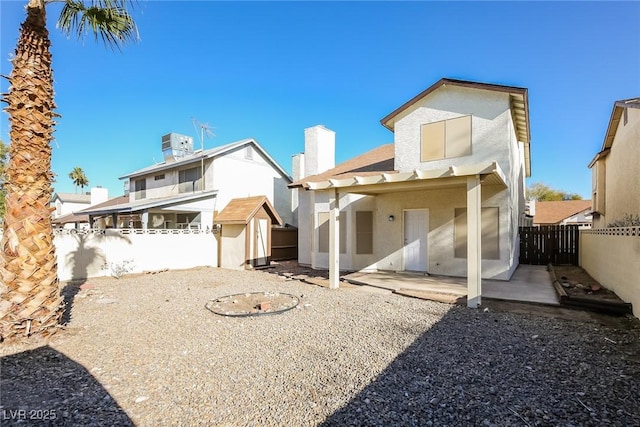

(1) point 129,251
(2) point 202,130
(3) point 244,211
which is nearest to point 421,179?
(3) point 244,211

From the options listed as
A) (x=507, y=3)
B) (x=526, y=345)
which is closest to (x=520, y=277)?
(x=526, y=345)

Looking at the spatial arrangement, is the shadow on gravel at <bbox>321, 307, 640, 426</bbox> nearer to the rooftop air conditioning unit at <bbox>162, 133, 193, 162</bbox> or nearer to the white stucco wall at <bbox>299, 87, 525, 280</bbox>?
the white stucco wall at <bbox>299, 87, 525, 280</bbox>

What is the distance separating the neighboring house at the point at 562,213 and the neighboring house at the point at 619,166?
1616 centimetres

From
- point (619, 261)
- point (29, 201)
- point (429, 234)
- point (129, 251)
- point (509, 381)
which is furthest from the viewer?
point (129, 251)

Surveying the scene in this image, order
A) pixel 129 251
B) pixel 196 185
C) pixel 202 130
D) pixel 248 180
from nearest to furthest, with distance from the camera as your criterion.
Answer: pixel 129 251 < pixel 196 185 < pixel 248 180 < pixel 202 130

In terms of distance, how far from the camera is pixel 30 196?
4945mm

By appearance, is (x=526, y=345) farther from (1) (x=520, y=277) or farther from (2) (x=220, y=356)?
(1) (x=520, y=277)

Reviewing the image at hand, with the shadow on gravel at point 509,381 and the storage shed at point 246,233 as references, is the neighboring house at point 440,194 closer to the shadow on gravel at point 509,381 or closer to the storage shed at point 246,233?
the shadow on gravel at point 509,381

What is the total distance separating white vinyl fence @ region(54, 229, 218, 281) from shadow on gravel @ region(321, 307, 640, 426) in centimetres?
1219

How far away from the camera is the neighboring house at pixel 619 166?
33.2 feet

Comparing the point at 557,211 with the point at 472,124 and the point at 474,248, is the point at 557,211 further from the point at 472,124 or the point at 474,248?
the point at 474,248

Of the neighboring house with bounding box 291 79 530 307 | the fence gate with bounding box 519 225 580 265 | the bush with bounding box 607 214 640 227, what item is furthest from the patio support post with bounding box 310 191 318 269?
the bush with bounding box 607 214 640 227

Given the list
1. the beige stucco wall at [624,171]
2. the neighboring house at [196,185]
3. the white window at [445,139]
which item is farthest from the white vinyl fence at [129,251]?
the beige stucco wall at [624,171]

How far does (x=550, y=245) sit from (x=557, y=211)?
24446 millimetres
